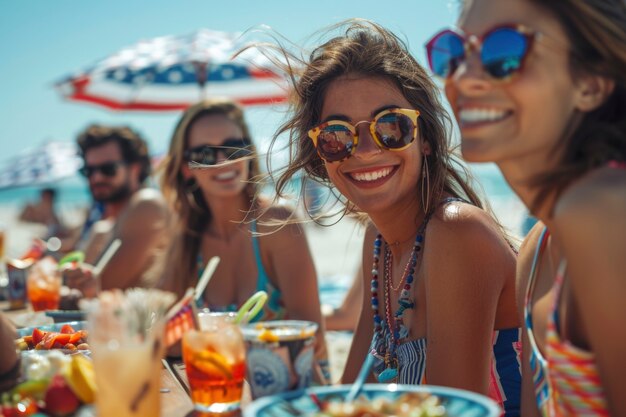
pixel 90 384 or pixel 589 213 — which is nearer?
pixel 589 213

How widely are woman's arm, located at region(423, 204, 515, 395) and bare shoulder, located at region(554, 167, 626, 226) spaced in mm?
900

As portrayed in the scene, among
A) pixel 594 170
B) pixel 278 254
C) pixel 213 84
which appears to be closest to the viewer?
pixel 594 170

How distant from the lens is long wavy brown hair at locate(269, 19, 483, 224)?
291 cm

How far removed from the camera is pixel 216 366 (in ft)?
5.77

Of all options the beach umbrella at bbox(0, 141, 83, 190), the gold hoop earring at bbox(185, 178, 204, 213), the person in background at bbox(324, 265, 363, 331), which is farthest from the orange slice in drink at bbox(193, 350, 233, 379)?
the beach umbrella at bbox(0, 141, 83, 190)

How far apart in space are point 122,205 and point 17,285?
6.64 ft

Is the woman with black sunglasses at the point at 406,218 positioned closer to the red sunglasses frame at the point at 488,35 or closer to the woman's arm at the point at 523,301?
the woman's arm at the point at 523,301

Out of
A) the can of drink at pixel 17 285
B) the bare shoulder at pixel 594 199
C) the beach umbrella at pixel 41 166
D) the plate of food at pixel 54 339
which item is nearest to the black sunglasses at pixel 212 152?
the can of drink at pixel 17 285

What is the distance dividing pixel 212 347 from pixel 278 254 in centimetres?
241

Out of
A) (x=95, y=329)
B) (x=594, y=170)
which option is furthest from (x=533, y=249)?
(x=95, y=329)

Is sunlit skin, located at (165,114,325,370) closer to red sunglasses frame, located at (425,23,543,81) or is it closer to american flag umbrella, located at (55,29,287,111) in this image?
red sunglasses frame, located at (425,23,543,81)

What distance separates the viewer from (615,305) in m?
1.46

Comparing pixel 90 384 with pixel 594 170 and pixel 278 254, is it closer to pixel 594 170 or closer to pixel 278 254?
pixel 594 170

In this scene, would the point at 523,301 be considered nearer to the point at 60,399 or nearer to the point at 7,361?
the point at 60,399
